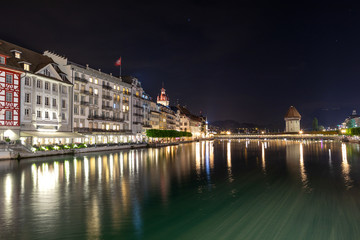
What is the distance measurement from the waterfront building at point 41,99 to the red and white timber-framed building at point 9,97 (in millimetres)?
1051

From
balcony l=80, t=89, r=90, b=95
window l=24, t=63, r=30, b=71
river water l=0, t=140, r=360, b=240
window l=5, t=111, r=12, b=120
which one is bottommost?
river water l=0, t=140, r=360, b=240

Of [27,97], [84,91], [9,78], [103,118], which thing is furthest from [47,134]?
[103,118]

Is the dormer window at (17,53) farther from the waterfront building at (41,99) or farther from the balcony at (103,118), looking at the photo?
the balcony at (103,118)

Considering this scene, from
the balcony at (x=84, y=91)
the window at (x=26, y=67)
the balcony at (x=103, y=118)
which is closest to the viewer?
the window at (x=26, y=67)

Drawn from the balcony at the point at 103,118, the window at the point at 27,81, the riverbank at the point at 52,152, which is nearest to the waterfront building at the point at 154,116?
the balcony at the point at 103,118

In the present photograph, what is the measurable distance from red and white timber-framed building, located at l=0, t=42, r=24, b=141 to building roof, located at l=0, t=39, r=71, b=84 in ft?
0.66

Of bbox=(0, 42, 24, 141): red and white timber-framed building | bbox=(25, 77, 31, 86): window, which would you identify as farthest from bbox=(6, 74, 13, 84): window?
bbox=(25, 77, 31, 86): window

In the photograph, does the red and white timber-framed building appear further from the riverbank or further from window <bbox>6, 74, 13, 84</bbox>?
the riverbank

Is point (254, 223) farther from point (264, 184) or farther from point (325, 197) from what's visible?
point (264, 184)

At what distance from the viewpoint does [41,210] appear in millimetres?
16562

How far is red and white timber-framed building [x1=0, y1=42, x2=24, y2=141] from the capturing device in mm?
50000

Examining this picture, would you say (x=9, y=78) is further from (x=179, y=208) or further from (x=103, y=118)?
(x=179, y=208)

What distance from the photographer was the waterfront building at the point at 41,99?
54969 millimetres

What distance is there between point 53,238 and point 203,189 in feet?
43.1
